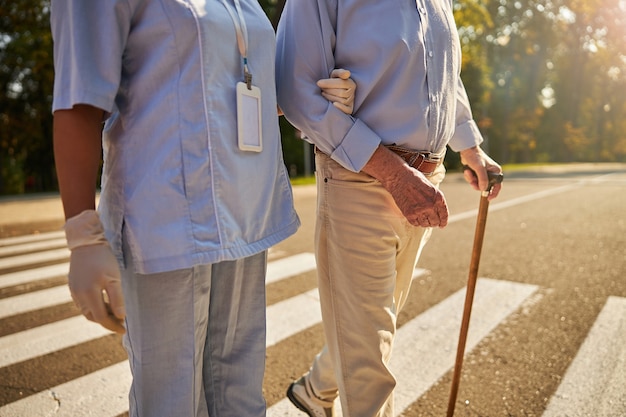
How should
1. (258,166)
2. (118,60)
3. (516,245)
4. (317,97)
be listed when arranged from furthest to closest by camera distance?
(516,245), (317,97), (258,166), (118,60)

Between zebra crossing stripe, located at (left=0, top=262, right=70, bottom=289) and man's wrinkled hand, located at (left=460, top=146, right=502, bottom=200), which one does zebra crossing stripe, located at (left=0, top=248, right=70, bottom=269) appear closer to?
zebra crossing stripe, located at (left=0, top=262, right=70, bottom=289)

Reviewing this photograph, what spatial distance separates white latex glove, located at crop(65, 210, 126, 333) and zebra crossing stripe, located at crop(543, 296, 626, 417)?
2138 millimetres

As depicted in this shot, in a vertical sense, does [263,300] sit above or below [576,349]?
above

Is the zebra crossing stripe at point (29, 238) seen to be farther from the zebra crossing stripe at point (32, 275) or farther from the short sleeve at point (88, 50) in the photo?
the short sleeve at point (88, 50)

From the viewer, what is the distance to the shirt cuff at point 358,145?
65.7 inches

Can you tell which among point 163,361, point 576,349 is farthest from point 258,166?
point 576,349

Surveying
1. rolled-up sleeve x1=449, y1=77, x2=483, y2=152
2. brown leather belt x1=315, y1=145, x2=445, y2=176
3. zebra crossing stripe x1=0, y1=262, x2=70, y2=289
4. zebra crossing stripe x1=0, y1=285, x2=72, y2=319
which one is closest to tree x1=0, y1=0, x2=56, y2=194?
zebra crossing stripe x1=0, y1=262, x2=70, y2=289

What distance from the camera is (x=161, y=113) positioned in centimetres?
124

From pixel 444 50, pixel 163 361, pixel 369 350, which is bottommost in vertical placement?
pixel 369 350

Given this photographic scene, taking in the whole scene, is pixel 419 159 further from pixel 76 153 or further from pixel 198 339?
pixel 76 153

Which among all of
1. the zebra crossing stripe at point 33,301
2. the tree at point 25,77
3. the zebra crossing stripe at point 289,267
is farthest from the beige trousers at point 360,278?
the tree at point 25,77

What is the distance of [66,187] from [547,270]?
5050 mm

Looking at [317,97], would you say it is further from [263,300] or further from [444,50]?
[263,300]

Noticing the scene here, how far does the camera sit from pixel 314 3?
1.69 meters
